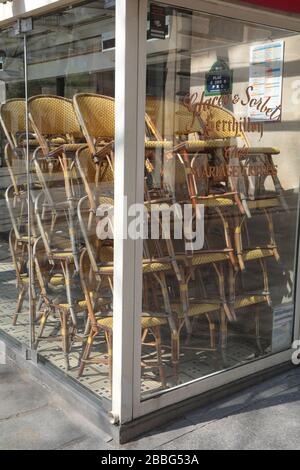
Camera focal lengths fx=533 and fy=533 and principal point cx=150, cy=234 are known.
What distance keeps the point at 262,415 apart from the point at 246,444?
0.32 m

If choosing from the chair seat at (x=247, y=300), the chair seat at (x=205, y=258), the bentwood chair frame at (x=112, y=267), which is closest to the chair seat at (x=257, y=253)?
the chair seat at (x=205, y=258)

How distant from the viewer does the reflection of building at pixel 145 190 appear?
2672 millimetres

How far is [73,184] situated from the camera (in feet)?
10.3

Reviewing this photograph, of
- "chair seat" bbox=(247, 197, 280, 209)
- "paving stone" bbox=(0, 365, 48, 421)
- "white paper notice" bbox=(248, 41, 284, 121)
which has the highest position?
"white paper notice" bbox=(248, 41, 284, 121)

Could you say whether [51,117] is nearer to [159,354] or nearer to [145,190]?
[145,190]

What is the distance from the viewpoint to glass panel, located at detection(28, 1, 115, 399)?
2.86 m

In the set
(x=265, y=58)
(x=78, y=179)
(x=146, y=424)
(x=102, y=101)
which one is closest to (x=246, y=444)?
Result: (x=146, y=424)

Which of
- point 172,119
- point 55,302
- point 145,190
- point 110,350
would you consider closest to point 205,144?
point 172,119

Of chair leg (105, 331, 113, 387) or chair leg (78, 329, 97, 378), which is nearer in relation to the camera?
chair leg (105, 331, 113, 387)

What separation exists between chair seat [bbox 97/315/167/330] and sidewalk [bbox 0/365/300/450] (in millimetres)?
529

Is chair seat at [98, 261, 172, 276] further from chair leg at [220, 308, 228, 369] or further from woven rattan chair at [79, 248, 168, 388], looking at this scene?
chair leg at [220, 308, 228, 369]

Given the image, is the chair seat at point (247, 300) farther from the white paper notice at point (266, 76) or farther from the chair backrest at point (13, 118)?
the chair backrest at point (13, 118)

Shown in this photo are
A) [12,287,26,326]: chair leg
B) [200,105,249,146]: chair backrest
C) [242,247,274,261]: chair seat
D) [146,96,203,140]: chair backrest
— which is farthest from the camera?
[12,287,26,326]: chair leg

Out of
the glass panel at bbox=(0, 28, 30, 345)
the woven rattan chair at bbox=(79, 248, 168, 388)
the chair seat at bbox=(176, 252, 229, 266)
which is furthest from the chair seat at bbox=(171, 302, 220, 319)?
the glass panel at bbox=(0, 28, 30, 345)
